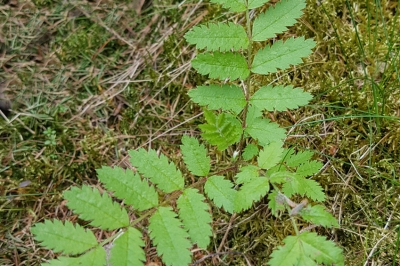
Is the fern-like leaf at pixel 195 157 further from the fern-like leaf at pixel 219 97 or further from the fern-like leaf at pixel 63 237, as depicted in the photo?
the fern-like leaf at pixel 63 237

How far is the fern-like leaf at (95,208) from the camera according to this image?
181 cm

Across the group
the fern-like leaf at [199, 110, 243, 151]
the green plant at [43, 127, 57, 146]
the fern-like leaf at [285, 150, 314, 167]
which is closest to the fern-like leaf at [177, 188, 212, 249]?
the fern-like leaf at [199, 110, 243, 151]

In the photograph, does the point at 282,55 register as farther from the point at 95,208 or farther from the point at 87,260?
the point at 87,260

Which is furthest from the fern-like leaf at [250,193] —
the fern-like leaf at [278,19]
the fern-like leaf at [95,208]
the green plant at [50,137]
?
the green plant at [50,137]

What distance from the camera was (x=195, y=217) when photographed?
6.24 ft

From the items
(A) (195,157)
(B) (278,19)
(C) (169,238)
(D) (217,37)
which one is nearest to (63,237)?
(C) (169,238)

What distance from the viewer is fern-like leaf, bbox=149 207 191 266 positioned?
5.81ft

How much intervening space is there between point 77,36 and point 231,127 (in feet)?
5.74

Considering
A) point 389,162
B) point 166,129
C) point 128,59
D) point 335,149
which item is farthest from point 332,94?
point 128,59

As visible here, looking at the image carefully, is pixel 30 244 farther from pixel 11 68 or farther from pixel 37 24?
pixel 37 24

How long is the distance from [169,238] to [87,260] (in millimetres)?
362

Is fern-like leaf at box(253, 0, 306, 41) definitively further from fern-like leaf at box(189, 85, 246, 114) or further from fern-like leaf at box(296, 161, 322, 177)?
fern-like leaf at box(296, 161, 322, 177)

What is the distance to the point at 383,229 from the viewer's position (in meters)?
2.28

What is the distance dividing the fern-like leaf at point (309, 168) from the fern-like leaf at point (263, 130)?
0.19 meters
